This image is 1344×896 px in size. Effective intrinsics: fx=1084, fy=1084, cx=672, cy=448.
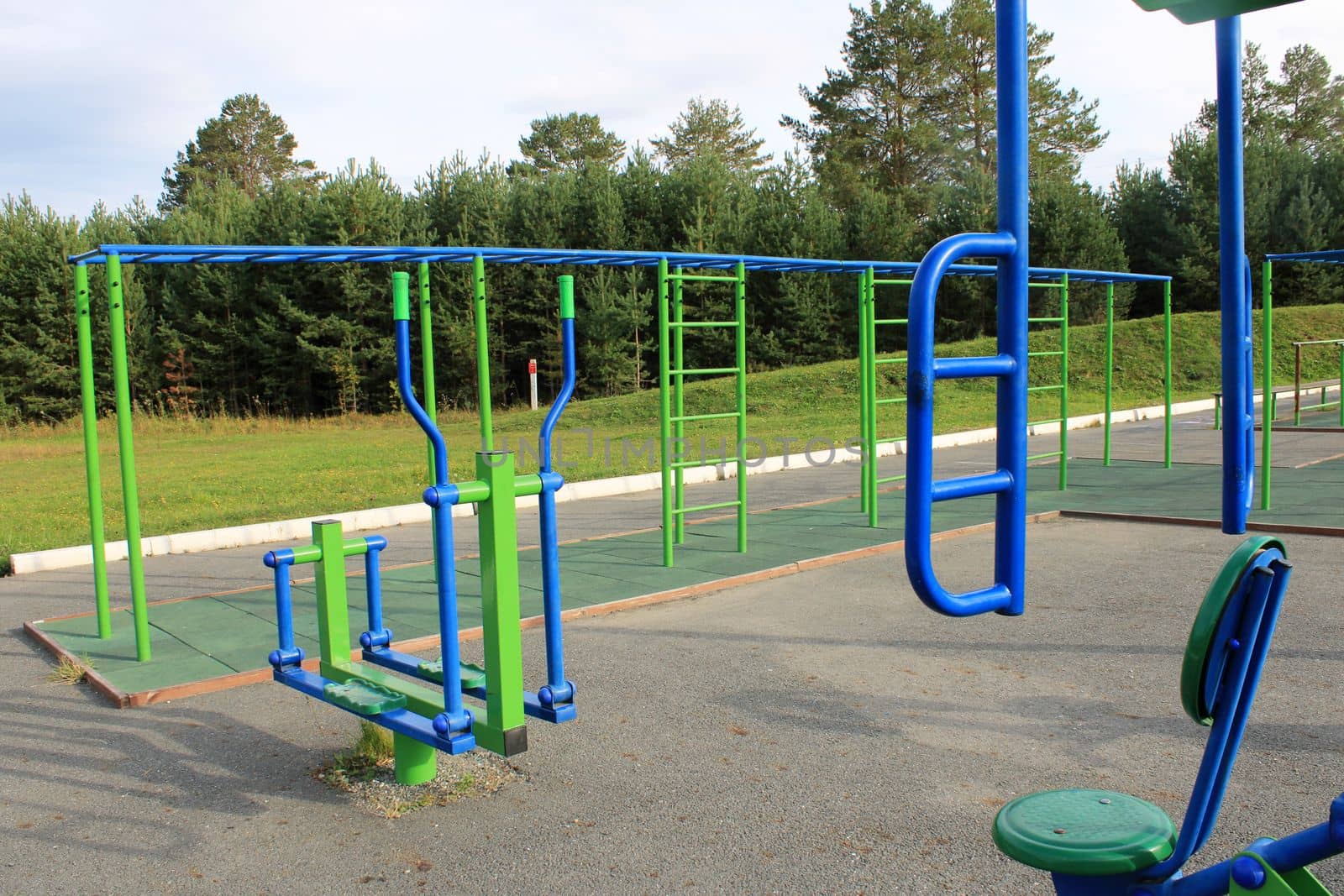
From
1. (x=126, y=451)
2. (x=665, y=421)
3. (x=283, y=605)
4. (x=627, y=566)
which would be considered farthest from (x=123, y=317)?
(x=627, y=566)

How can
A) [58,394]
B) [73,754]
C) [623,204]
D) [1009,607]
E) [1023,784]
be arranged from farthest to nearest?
[623,204], [58,394], [73,754], [1023,784], [1009,607]

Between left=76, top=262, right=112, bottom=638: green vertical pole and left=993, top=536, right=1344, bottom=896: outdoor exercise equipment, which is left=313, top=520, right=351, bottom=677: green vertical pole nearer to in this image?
left=76, top=262, right=112, bottom=638: green vertical pole

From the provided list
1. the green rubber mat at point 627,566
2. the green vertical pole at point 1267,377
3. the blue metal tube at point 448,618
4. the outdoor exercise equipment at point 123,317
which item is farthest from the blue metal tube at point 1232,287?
the green vertical pole at point 1267,377

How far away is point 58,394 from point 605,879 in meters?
27.7

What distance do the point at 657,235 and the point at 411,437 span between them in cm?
1380

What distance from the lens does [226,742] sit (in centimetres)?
454

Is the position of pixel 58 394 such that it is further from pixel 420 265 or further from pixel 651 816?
pixel 651 816

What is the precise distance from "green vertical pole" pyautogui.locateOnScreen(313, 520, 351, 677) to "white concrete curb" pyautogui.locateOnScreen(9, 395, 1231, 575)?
3.53ft

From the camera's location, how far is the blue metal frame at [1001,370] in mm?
1465

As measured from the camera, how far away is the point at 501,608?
341 cm

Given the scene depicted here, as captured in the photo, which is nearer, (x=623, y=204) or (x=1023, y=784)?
(x=1023, y=784)

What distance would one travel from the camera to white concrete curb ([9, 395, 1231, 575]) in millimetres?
8789

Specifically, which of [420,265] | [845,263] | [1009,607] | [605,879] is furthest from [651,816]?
[845,263]

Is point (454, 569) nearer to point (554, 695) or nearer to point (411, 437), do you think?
point (554, 695)
